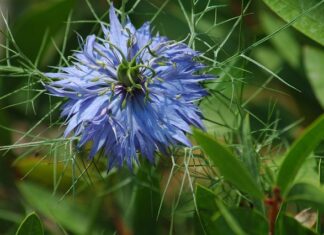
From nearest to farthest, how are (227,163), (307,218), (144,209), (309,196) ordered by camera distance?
(227,163)
(309,196)
(307,218)
(144,209)

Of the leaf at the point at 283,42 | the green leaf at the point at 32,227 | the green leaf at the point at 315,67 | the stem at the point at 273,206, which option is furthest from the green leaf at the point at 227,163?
the leaf at the point at 283,42

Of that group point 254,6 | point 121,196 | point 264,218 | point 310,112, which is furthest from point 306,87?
point 264,218

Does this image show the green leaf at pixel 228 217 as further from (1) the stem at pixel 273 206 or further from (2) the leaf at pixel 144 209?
(2) the leaf at pixel 144 209

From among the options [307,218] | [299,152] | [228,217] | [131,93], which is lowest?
[307,218]

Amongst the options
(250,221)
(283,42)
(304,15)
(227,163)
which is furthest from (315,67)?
(227,163)

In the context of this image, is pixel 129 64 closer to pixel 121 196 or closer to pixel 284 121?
pixel 121 196

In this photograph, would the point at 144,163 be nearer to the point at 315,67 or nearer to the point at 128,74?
the point at 128,74

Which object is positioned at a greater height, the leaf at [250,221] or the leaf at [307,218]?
the leaf at [250,221]
